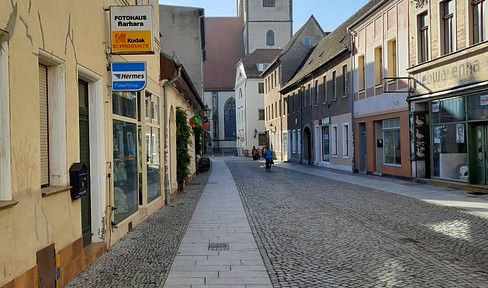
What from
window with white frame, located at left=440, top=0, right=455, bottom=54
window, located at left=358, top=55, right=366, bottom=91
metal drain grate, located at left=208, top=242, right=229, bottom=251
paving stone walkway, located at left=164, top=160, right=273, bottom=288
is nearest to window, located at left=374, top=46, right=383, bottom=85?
window, located at left=358, top=55, right=366, bottom=91

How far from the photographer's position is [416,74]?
18.1m

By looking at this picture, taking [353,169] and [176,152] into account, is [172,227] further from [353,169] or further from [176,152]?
[353,169]

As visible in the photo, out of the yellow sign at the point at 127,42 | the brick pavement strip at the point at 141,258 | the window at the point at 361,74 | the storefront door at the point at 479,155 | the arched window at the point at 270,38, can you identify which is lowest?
the brick pavement strip at the point at 141,258

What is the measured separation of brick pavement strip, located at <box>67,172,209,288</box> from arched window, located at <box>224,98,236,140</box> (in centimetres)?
6568

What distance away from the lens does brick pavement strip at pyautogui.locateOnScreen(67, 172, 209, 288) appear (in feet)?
18.5

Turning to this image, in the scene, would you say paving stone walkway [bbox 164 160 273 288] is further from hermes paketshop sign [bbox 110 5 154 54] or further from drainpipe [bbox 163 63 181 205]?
hermes paketshop sign [bbox 110 5 154 54]

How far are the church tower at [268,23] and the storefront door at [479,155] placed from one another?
57.2m

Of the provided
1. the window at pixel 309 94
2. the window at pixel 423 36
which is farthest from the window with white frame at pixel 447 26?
the window at pixel 309 94

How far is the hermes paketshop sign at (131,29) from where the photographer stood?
7492 mm

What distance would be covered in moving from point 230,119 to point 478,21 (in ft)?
206

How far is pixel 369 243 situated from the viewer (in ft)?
25.3

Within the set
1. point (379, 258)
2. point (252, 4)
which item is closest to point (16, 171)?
point (379, 258)

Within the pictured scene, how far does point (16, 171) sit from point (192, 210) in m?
7.98

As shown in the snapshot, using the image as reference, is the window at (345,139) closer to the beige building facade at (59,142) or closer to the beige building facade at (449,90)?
the beige building facade at (449,90)
